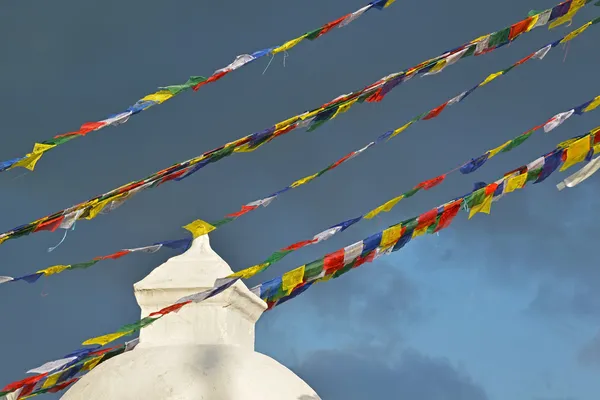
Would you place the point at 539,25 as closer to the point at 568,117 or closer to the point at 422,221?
the point at 568,117

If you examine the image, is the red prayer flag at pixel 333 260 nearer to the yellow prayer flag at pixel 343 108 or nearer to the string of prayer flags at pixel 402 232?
the string of prayer flags at pixel 402 232

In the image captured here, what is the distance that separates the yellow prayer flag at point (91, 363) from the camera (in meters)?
7.68

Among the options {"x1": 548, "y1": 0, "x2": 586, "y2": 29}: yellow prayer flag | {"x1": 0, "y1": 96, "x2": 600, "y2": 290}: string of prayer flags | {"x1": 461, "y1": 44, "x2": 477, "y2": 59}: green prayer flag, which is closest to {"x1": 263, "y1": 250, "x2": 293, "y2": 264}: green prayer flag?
{"x1": 0, "y1": 96, "x2": 600, "y2": 290}: string of prayer flags

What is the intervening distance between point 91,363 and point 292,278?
267 centimetres

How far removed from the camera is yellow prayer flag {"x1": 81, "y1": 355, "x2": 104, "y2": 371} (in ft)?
25.2

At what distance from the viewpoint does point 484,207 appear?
5.97 meters

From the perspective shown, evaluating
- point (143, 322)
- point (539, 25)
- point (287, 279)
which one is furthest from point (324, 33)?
point (143, 322)

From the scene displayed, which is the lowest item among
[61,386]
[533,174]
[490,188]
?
[61,386]

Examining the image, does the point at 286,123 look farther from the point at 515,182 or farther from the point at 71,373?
the point at 71,373

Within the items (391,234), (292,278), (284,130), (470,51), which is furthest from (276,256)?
(470,51)

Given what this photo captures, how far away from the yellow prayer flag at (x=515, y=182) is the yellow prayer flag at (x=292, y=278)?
4.59 ft

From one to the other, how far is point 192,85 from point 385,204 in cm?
154

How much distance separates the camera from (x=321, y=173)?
6969mm

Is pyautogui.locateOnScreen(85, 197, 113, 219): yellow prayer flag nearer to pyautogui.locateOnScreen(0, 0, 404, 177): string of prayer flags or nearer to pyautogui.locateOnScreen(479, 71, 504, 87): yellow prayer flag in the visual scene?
pyautogui.locateOnScreen(0, 0, 404, 177): string of prayer flags
